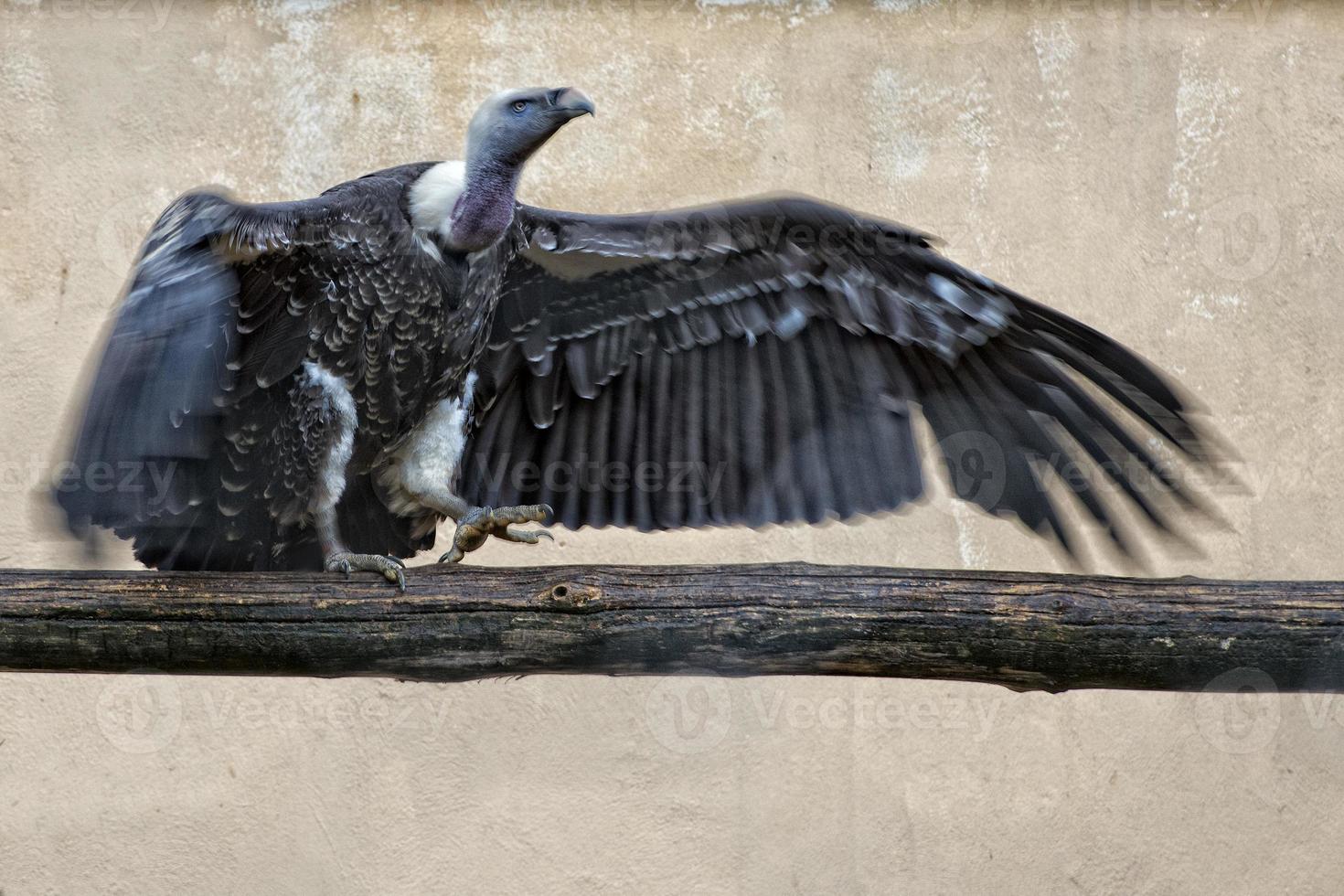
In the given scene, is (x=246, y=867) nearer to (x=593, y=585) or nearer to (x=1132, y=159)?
(x=593, y=585)

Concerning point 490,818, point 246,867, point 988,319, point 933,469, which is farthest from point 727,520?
point 246,867

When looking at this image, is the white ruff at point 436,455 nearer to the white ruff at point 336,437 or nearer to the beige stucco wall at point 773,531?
the white ruff at point 336,437

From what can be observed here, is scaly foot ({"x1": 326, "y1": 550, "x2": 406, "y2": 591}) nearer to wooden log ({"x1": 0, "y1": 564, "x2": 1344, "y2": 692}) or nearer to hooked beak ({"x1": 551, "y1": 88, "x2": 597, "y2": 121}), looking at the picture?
wooden log ({"x1": 0, "y1": 564, "x2": 1344, "y2": 692})

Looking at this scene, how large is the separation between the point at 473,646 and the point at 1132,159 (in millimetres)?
3382

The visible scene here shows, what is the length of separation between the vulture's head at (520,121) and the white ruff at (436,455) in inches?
22.7

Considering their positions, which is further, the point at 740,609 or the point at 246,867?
the point at 246,867

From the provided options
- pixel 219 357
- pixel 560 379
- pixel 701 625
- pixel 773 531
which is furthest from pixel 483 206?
pixel 773 531

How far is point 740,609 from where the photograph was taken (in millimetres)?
2512

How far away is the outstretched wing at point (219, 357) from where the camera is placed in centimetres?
261

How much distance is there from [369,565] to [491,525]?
0.36 m

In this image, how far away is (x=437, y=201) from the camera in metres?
3.10

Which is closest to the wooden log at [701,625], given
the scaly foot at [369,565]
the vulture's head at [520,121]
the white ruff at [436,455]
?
the scaly foot at [369,565]

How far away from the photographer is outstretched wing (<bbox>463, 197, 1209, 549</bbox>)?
3.05 m

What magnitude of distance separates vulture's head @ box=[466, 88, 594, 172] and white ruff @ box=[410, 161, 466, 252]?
81 mm
